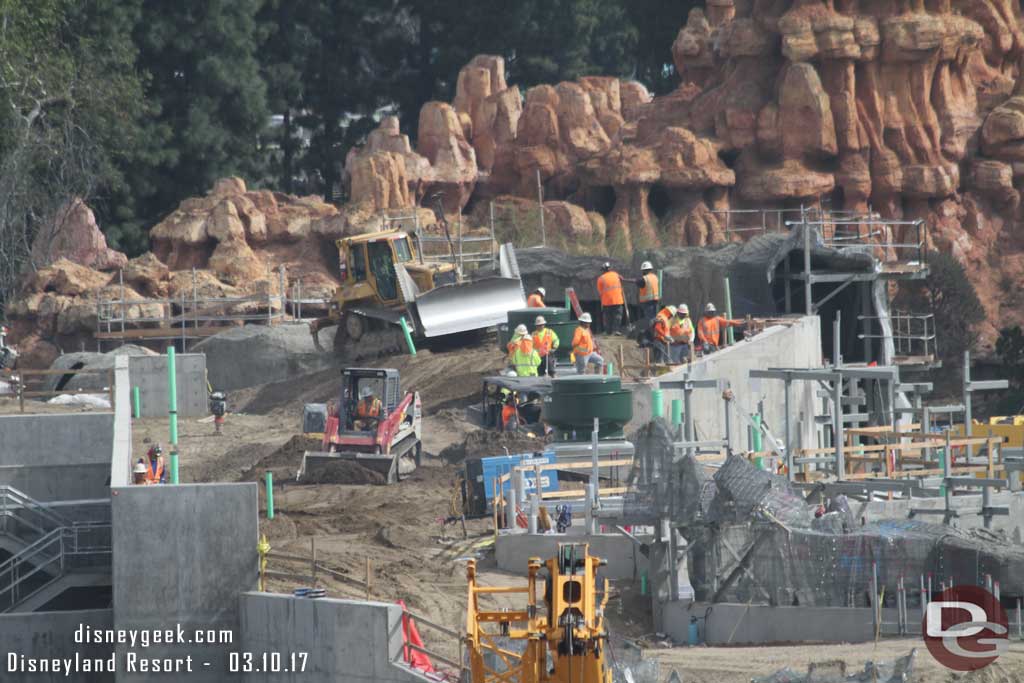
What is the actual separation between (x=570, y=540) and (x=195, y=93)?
127 ft

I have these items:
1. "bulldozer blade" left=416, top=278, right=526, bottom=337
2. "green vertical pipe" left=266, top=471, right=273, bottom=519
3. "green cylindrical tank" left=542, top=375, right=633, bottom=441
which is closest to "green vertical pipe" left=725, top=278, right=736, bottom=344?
"bulldozer blade" left=416, top=278, right=526, bottom=337

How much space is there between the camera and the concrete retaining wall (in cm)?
2120

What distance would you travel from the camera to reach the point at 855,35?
159 ft

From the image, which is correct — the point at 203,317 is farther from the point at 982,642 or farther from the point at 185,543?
the point at 982,642

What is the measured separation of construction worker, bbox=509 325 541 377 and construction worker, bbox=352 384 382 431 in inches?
121

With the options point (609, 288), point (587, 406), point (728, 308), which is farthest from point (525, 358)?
point (728, 308)

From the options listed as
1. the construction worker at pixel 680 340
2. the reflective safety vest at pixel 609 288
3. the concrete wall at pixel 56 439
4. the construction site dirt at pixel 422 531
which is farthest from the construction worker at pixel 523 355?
the concrete wall at pixel 56 439

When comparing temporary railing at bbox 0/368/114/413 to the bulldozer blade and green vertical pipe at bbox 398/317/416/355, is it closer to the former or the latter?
green vertical pipe at bbox 398/317/416/355

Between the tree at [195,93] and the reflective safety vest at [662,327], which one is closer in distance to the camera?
the reflective safety vest at [662,327]

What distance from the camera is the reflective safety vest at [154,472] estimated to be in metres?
22.8

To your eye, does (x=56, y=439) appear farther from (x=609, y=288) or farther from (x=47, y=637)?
(x=609, y=288)

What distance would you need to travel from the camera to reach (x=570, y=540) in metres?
21.4

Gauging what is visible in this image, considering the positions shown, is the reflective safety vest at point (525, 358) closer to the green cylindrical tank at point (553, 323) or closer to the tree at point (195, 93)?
the green cylindrical tank at point (553, 323)

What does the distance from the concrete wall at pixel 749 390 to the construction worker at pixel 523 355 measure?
72.2 inches
